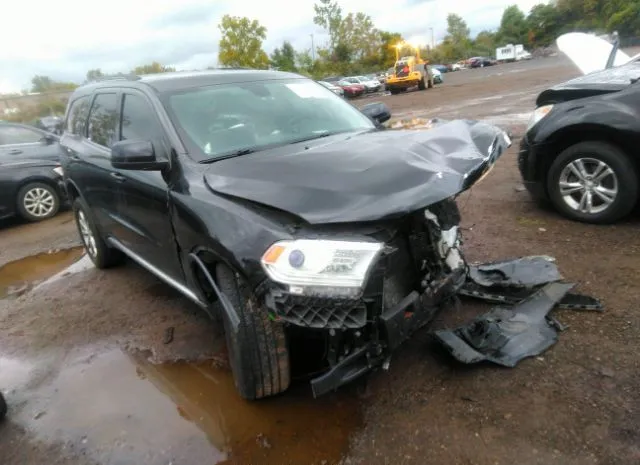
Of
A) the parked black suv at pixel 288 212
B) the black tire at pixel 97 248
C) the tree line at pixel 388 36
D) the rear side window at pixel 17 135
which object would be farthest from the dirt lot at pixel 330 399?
the tree line at pixel 388 36

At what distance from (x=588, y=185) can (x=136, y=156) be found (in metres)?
3.77

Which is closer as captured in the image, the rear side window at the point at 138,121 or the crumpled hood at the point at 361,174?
the crumpled hood at the point at 361,174

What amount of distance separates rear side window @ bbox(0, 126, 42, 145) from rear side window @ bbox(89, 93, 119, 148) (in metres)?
4.74

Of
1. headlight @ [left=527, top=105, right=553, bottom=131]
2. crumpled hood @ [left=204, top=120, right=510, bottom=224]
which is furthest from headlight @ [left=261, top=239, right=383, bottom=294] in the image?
headlight @ [left=527, top=105, right=553, bottom=131]

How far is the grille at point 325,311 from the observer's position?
2.01m

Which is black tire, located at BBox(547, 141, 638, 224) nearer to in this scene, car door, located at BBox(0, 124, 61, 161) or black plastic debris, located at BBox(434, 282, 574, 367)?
black plastic debris, located at BBox(434, 282, 574, 367)

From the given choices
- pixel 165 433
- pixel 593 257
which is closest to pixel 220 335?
pixel 165 433

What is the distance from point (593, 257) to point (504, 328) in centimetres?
140

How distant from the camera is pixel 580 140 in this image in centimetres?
432

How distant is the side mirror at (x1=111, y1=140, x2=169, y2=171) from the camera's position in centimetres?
272

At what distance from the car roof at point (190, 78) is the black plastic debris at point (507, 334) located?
2.27 meters

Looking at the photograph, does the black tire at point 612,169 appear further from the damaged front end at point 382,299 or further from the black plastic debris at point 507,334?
the damaged front end at point 382,299

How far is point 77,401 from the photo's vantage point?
2.90 metres

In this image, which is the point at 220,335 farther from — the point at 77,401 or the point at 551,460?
the point at 551,460
